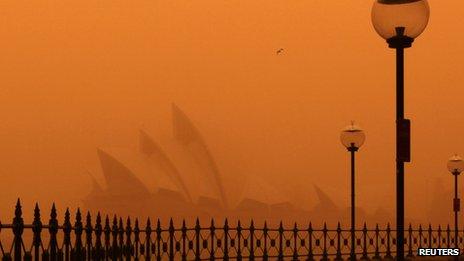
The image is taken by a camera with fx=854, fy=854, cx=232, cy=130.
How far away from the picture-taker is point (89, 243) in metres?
11.1

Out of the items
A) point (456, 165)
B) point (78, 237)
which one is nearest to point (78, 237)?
point (78, 237)

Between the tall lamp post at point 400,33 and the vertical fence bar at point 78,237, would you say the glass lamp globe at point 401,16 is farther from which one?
the vertical fence bar at point 78,237

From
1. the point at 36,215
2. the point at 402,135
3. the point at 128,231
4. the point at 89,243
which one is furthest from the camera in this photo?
the point at 128,231

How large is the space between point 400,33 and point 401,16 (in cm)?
19

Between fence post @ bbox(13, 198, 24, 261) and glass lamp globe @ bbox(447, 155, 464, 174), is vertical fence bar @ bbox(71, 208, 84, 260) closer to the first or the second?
fence post @ bbox(13, 198, 24, 261)

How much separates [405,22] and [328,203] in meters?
56.4

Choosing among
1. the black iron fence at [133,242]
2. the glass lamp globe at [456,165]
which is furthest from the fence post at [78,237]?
the glass lamp globe at [456,165]

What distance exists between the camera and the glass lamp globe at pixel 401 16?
954 cm

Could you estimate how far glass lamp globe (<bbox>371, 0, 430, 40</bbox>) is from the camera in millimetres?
9539

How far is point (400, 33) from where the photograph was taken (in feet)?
31.6

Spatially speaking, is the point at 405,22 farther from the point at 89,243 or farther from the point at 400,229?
the point at 89,243

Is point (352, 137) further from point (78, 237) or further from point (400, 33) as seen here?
point (78, 237)

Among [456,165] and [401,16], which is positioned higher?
[456,165]

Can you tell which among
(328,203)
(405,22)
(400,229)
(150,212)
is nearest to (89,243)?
(400,229)
